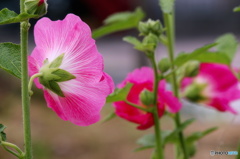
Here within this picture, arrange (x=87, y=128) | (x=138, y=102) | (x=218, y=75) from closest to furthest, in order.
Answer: (x=138, y=102), (x=218, y=75), (x=87, y=128)

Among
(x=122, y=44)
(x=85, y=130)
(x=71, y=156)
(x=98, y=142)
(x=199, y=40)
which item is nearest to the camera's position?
(x=71, y=156)

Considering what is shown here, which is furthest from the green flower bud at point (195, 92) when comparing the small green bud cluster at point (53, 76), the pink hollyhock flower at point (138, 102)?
the small green bud cluster at point (53, 76)

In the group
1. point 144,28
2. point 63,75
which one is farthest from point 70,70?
point 144,28

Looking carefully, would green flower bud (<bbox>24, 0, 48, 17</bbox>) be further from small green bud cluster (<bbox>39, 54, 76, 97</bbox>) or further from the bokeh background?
the bokeh background

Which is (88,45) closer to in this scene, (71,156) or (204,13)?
(71,156)

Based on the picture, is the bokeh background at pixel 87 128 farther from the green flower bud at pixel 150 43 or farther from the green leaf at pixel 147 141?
the green flower bud at pixel 150 43

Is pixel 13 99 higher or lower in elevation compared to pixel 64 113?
higher

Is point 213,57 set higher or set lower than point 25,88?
higher

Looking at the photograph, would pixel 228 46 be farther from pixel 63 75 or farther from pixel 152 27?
pixel 63 75

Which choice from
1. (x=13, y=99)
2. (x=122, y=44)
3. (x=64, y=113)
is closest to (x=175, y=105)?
(x=64, y=113)
